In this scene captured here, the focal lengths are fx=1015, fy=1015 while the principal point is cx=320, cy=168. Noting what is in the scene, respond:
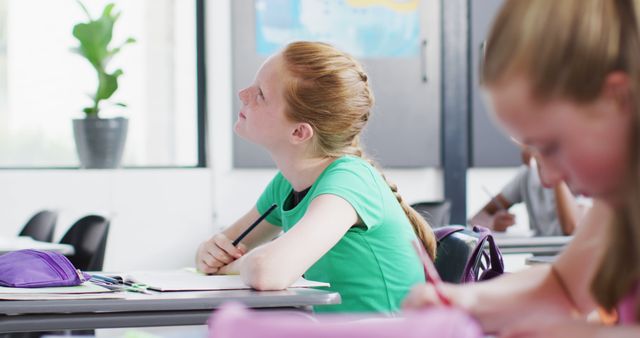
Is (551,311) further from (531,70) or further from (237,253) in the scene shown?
(237,253)

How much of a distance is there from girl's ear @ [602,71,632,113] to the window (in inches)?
188

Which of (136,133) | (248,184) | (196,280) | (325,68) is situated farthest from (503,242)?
(136,133)

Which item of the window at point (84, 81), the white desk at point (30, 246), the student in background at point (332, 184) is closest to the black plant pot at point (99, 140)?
the window at point (84, 81)

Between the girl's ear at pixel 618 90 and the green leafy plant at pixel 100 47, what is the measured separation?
4.61 meters

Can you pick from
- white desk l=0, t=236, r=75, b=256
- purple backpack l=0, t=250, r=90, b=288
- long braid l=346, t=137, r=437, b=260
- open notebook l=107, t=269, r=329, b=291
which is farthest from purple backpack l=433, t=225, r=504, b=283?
white desk l=0, t=236, r=75, b=256

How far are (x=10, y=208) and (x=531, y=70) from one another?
192 inches

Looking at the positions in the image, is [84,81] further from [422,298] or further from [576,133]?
[576,133]

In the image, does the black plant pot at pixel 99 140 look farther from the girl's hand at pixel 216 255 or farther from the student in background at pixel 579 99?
the student in background at pixel 579 99

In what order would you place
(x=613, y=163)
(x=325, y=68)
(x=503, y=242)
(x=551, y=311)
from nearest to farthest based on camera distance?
(x=613, y=163) < (x=551, y=311) < (x=325, y=68) < (x=503, y=242)

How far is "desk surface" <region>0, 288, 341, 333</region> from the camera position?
5.48ft

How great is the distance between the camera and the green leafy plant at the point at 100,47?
5.19 m

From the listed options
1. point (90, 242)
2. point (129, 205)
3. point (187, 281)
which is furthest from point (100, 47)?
point (187, 281)

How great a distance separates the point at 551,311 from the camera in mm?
1073

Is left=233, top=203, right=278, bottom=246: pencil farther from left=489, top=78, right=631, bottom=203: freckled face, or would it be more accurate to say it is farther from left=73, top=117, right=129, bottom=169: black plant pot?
left=73, top=117, right=129, bottom=169: black plant pot
